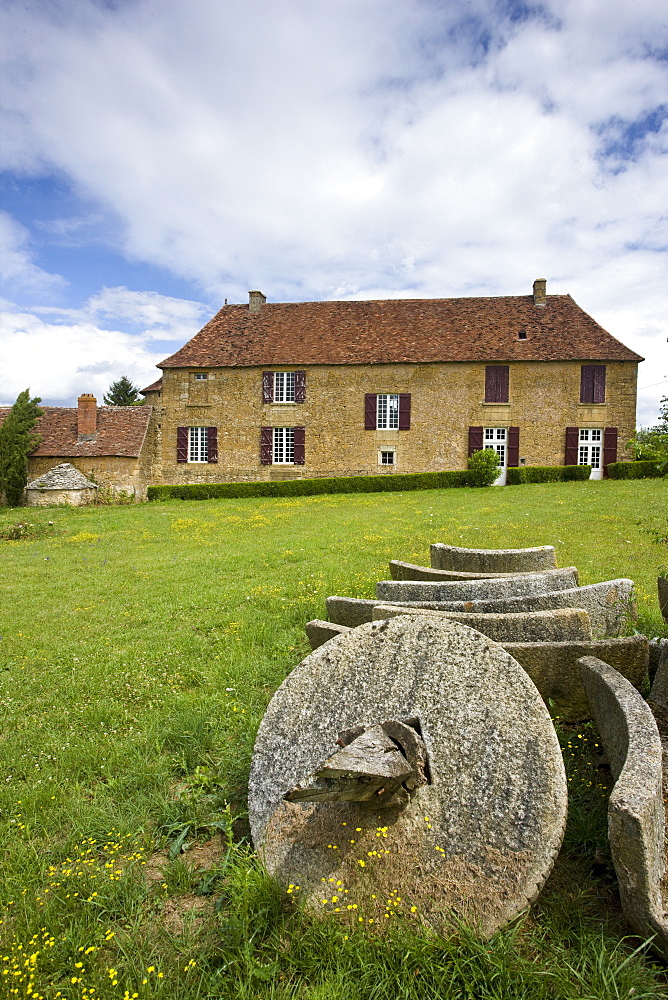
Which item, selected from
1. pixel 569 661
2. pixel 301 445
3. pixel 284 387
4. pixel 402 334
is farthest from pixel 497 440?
pixel 569 661

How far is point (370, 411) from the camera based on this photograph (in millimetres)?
25953

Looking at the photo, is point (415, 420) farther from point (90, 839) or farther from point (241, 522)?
point (90, 839)

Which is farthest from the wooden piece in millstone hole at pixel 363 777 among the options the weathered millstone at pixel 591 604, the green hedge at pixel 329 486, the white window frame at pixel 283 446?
the white window frame at pixel 283 446

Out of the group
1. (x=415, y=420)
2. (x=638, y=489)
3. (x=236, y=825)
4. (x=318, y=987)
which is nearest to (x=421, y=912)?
(x=318, y=987)

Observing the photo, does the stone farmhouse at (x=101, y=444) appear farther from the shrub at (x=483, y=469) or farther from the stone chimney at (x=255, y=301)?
the shrub at (x=483, y=469)

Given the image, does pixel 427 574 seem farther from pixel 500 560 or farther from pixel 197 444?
pixel 197 444

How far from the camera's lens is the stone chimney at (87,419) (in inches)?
979

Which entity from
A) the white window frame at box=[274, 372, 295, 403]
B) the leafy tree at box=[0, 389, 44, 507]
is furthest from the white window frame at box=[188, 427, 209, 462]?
the leafy tree at box=[0, 389, 44, 507]

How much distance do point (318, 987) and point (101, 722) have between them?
2.72m

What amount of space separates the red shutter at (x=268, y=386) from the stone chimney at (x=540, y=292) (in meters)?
13.0

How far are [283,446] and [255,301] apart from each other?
25.9 feet

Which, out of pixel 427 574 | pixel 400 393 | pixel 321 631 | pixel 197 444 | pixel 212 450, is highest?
pixel 400 393

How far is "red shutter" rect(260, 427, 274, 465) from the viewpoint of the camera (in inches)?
1044

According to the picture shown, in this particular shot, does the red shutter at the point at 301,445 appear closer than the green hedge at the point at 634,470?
No
